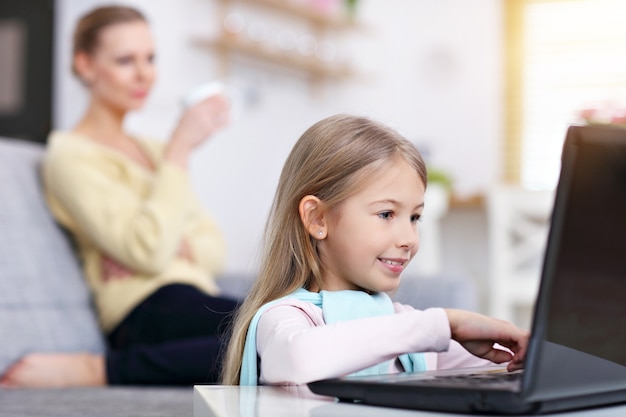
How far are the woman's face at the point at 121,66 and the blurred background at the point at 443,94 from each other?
1.79 meters

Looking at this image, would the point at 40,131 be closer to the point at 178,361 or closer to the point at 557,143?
the point at 178,361

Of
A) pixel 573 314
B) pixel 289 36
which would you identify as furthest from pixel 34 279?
pixel 289 36

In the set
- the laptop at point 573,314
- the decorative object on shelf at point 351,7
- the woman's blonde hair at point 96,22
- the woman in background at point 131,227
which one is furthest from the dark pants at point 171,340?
the decorative object on shelf at point 351,7

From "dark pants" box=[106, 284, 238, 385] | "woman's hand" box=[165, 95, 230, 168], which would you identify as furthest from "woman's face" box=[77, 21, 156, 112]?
"dark pants" box=[106, 284, 238, 385]

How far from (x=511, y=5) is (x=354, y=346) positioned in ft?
14.5

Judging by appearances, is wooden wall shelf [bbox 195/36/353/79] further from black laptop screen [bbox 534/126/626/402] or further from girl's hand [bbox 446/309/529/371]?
black laptop screen [bbox 534/126/626/402]

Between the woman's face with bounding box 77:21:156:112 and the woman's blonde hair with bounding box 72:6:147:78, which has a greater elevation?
the woman's blonde hair with bounding box 72:6:147:78

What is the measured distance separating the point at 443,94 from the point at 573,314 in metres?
4.38

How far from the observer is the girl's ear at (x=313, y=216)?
2.99 feet

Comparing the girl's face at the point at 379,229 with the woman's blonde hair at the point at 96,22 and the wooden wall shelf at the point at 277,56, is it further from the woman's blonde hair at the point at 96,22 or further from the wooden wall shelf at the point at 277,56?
the wooden wall shelf at the point at 277,56

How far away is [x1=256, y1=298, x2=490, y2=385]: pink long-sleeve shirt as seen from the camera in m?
0.70

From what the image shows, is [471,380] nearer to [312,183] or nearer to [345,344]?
[345,344]

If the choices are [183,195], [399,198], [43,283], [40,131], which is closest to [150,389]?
[43,283]

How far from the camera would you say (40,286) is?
174 centimetres
